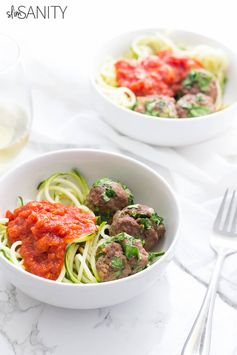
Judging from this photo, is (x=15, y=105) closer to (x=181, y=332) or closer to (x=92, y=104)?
(x=92, y=104)

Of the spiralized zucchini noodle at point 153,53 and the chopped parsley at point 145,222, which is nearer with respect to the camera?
the chopped parsley at point 145,222

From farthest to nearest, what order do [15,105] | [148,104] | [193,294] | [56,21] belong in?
[56,21]
[148,104]
[15,105]
[193,294]

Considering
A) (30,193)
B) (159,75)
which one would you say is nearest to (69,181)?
(30,193)

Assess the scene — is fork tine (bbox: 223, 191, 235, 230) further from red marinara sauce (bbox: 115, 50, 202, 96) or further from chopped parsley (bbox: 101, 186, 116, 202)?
red marinara sauce (bbox: 115, 50, 202, 96)

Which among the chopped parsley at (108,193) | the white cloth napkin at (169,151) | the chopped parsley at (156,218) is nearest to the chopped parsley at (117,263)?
the chopped parsley at (156,218)

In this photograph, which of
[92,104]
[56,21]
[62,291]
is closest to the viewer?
[62,291]

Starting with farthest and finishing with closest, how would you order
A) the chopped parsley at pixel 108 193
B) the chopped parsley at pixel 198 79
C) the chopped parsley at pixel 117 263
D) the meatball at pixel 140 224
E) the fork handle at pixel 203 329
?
the chopped parsley at pixel 198 79, the chopped parsley at pixel 108 193, the meatball at pixel 140 224, the chopped parsley at pixel 117 263, the fork handle at pixel 203 329

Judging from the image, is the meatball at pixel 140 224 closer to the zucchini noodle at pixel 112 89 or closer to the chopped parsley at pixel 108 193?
the chopped parsley at pixel 108 193
